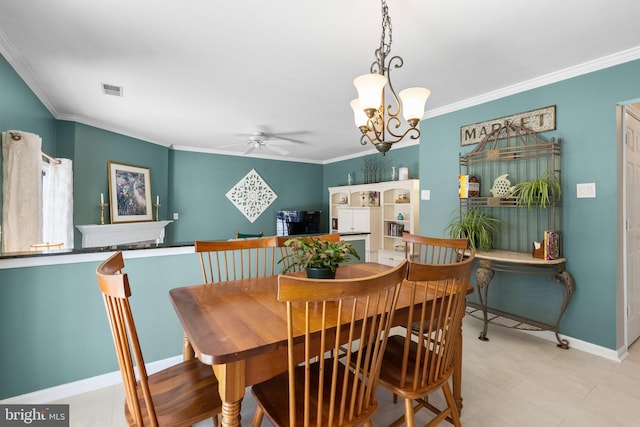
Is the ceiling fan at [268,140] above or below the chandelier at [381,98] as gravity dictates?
above

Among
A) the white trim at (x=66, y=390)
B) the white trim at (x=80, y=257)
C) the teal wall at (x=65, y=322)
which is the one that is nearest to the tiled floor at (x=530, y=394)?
the white trim at (x=66, y=390)

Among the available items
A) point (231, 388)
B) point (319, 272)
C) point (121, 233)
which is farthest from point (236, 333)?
point (121, 233)

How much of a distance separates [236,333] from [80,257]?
4.96 feet

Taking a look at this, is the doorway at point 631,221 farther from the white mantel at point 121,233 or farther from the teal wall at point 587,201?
the white mantel at point 121,233

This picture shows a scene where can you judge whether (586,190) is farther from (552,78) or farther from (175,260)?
(175,260)

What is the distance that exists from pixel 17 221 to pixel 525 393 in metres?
3.73

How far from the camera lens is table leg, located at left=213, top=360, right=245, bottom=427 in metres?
0.95

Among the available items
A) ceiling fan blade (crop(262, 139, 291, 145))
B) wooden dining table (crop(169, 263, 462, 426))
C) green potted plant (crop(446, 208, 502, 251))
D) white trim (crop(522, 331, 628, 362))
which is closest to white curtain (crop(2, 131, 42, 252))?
wooden dining table (crop(169, 263, 462, 426))

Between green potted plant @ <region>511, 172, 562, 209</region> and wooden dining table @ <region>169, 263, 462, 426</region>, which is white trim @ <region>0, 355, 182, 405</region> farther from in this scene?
green potted plant @ <region>511, 172, 562, 209</region>

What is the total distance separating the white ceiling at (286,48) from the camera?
1.78 metres

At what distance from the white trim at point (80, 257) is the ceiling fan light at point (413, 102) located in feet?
6.06

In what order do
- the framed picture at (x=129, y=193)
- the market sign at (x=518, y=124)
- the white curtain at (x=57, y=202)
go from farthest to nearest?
the framed picture at (x=129, y=193) → the white curtain at (x=57, y=202) → the market sign at (x=518, y=124)

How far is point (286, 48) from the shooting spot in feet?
7.24

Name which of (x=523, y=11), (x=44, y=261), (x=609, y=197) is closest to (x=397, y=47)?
(x=523, y=11)
